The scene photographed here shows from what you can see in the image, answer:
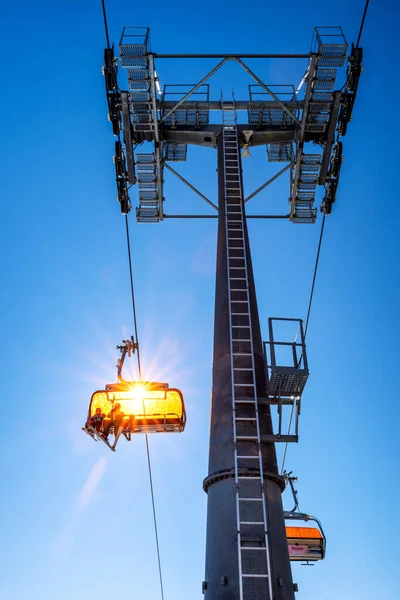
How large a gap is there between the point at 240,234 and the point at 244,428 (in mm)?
5289

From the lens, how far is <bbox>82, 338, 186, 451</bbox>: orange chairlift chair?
961 centimetres

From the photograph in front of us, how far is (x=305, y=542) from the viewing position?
17.1m

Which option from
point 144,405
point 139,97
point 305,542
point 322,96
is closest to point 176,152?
point 139,97

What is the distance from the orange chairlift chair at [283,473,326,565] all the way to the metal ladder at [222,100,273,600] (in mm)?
7817

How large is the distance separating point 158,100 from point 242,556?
13.4m

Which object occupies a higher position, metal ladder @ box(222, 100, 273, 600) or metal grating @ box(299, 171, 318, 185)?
metal grating @ box(299, 171, 318, 185)

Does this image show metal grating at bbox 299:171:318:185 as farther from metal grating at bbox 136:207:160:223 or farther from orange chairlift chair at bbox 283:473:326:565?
orange chairlift chair at bbox 283:473:326:565

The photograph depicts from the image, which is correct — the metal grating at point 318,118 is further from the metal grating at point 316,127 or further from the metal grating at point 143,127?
the metal grating at point 143,127

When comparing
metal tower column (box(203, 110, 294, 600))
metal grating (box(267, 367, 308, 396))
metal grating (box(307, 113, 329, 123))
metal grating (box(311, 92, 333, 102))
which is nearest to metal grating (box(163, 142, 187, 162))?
metal grating (box(307, 113, 329, 123))

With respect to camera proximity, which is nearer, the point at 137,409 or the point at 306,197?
the point at 137,409

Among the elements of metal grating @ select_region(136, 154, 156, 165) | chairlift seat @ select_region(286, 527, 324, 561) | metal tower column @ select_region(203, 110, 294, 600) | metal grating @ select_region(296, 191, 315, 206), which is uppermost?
metal grating @ select_region(136, 154, 156, 165)

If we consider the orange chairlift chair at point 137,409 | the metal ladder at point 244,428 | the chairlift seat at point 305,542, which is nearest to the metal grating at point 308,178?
the metal ladder at point 244,428

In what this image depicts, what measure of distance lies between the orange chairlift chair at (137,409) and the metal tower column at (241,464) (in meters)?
0.79

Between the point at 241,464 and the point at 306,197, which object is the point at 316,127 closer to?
the point at 306,197
